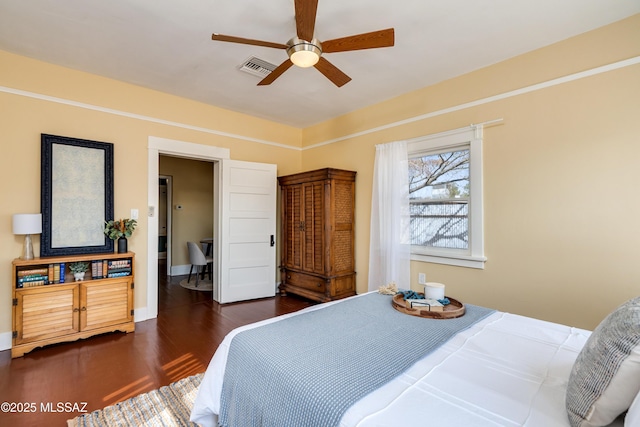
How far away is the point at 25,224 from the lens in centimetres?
257

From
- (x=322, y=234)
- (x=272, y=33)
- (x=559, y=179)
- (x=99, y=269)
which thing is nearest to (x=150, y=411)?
(x=99, y=269)

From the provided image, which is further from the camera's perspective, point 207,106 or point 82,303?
point 207,106

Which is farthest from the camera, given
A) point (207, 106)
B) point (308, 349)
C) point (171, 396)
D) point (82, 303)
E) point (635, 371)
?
point (207, 106)

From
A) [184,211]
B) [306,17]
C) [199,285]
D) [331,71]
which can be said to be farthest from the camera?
[184,211]

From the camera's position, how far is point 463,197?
308cm

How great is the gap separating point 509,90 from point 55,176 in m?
4.49

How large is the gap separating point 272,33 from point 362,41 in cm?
88

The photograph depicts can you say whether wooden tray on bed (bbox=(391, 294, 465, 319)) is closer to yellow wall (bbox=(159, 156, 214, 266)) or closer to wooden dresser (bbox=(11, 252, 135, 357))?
wooden dresser (bbox=(11, 252, 135, 357))

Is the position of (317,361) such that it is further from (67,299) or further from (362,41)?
(67,299)

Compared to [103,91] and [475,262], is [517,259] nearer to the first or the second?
[475,262]

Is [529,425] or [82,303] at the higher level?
[529,425]

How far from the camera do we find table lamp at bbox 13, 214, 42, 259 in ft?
8.39

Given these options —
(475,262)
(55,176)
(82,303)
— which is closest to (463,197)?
(475,262)

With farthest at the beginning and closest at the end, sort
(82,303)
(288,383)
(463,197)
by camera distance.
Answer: (463,197) < (82,303) < (288,383)
